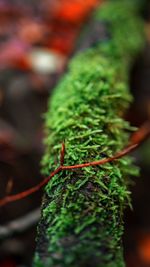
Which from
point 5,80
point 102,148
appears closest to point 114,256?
point 102,148

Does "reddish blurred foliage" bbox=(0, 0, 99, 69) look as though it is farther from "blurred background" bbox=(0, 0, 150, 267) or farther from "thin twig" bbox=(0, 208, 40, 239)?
"thin twig" bbox=(0, 208, 40, 239)

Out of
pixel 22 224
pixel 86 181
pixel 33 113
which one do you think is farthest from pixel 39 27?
pixel 86 181

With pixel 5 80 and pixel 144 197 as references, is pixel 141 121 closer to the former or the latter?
pixel 144 197

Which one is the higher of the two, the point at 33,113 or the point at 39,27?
the point at 39,27

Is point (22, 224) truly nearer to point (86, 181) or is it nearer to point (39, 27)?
point (86, 181)

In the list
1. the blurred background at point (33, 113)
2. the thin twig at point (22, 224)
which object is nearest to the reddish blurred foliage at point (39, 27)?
the blurred background at point (33, 113)

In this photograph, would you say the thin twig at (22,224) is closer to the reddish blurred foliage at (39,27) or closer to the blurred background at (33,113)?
the blurred background at (33,113)

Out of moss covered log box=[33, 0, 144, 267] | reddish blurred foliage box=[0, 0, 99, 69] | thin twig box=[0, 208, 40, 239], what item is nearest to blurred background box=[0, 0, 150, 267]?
reddish blurred foliage box=[0, 0, 99, 69]
